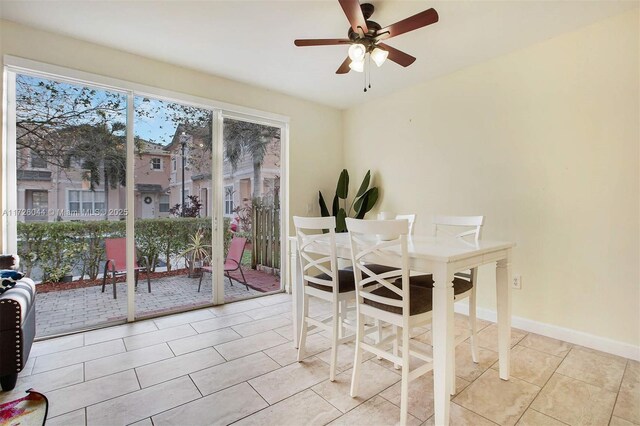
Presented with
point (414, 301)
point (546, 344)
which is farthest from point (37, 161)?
point (546, 344)

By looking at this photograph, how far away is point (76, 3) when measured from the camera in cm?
228

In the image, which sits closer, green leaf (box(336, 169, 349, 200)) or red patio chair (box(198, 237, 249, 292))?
red patio chair (box(198, 237, 249, 292))

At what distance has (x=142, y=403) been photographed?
1815 millimetres

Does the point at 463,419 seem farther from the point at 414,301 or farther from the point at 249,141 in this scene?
the point at 249,141

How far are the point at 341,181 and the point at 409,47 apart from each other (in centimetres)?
201

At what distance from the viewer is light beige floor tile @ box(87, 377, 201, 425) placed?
1.68 metres

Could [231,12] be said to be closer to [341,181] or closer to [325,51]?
[325,51]

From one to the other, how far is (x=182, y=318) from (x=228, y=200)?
1.37 meters

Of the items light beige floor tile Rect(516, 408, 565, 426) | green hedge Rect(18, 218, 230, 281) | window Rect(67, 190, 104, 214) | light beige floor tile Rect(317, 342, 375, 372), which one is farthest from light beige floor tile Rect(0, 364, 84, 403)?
light beige floor tile Rect(516, 408, 565, 426)

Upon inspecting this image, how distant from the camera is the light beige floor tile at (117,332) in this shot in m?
2.68

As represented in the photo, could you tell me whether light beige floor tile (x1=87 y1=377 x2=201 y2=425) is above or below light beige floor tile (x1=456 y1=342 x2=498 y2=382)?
above

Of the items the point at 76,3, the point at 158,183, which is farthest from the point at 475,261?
the point at 76,3

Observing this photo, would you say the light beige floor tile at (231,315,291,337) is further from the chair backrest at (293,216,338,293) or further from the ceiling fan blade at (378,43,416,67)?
the ceiling fan blade at (378,43,416,67)

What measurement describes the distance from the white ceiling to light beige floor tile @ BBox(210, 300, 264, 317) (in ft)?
8.53
